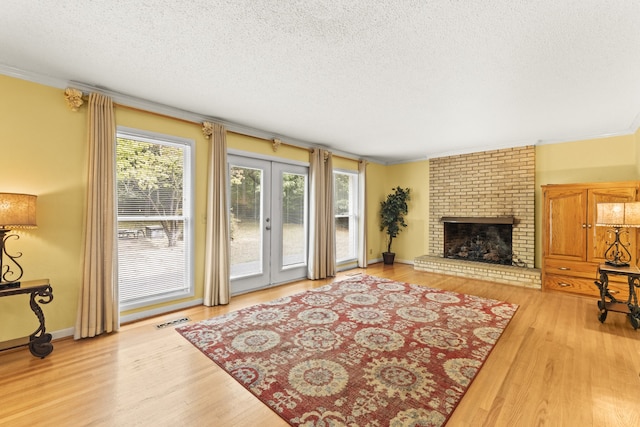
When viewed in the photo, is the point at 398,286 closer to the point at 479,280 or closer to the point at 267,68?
the point at 479,280

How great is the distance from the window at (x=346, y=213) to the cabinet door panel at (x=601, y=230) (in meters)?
3.86

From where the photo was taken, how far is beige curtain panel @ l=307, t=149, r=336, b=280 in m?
5.24

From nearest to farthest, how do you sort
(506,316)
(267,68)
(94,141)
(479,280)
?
(267,68), (94,141), (506,316), (479,280)

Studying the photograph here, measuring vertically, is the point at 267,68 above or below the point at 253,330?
above

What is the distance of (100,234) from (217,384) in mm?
2011

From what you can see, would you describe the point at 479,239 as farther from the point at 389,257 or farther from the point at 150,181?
the point at 150,181

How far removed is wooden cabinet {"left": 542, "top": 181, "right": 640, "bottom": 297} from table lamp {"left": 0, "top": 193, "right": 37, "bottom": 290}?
640 cm

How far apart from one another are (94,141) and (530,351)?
15.3 ft

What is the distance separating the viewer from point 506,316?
3457mm

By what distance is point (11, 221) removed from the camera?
92.0 inches

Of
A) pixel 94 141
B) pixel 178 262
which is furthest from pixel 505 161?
pixel 94 141

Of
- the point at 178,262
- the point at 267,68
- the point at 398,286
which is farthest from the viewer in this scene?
the point at 398,286

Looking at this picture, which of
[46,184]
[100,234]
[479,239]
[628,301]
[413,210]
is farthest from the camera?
[413,210]

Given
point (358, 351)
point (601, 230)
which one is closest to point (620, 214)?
point (601, 230)
